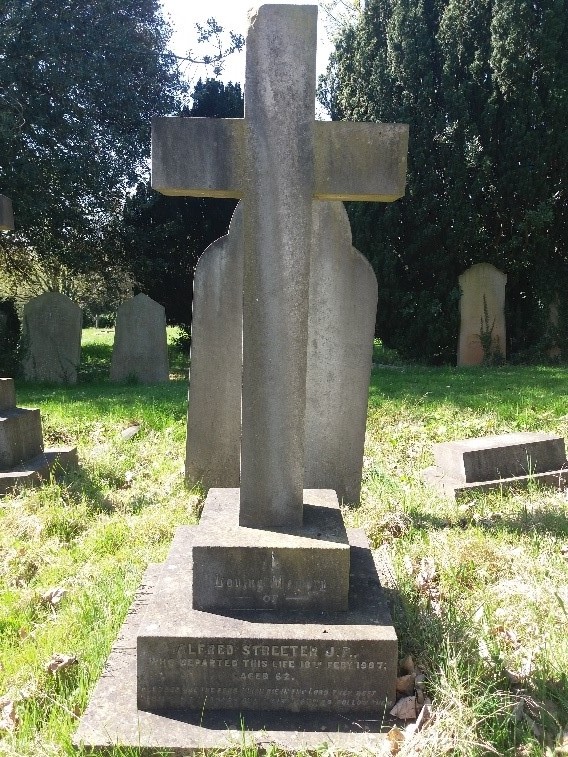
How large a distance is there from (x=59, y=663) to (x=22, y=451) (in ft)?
9.53

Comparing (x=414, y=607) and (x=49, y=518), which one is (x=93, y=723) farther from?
(x=49, y=518)

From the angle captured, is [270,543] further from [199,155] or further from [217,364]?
[217,364]

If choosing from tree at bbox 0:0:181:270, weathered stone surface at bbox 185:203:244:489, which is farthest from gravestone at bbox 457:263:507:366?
weathered stone surface at bbox 185:203:244:489

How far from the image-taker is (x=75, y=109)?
1245 cm

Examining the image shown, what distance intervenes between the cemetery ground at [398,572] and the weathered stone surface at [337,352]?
1.22ft

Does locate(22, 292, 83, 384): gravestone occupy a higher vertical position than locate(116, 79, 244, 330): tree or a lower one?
lower

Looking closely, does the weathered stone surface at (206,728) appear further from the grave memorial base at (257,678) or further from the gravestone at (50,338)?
the gravestone at (50,338)

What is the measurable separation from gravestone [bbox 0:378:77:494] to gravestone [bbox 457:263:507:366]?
8600mm

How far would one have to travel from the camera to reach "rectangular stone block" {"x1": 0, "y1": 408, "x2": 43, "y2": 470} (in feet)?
16.6

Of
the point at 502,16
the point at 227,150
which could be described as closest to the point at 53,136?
the point at 502,16

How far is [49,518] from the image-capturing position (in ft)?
13.8

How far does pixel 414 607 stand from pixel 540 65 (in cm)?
1183

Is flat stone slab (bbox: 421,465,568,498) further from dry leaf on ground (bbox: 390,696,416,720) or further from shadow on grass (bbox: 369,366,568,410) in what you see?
dry leaf on ground (bbox: 390,696,416,720)

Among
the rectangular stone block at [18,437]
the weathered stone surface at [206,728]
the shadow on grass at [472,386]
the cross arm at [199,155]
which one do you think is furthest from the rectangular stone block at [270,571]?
the shadow on grass at [472,386]
